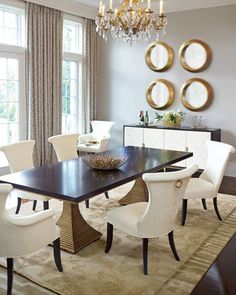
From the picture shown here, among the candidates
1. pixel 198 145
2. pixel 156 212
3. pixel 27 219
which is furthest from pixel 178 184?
pixel 198 145

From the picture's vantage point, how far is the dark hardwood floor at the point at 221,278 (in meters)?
1.84

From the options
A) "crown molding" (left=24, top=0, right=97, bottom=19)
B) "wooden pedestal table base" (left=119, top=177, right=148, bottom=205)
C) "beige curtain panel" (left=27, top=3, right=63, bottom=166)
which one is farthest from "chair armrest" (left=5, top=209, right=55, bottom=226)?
"crown molding" (left=24, top=0, right=97, bottom=19)

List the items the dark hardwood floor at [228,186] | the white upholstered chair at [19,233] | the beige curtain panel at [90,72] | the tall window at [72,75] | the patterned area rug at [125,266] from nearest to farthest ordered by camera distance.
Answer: the white upholstered chair at [19,233] < the patterned area rug at [125,266] < the dark hardwood floor at [228,186] < the tall window at [72,75] < the beige curtain panel at [90,72]

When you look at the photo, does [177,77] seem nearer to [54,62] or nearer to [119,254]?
[54,62]

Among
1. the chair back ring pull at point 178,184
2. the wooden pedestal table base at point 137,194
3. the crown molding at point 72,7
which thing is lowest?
the wooden pedestal table base at point 137,194

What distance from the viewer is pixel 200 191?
4.12 metres

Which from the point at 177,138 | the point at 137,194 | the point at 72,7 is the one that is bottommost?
the point at 137,194

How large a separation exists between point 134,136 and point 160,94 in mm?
963

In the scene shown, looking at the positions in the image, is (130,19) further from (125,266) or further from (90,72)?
(90,72)

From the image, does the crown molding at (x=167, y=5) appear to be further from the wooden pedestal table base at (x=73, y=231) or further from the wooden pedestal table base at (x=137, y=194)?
the wooden pedestal table base at (x=73, y=231)

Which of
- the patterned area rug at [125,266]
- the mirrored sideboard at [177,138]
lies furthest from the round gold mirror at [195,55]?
the patterned area rug at [125,266]

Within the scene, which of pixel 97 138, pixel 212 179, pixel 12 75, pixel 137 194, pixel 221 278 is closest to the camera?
pixel 221 278

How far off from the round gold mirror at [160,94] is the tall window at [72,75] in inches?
57.6

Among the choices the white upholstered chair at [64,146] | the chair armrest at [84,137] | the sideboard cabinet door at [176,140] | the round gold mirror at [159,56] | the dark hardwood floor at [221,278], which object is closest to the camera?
the dark hardwood floor at [221,278]
